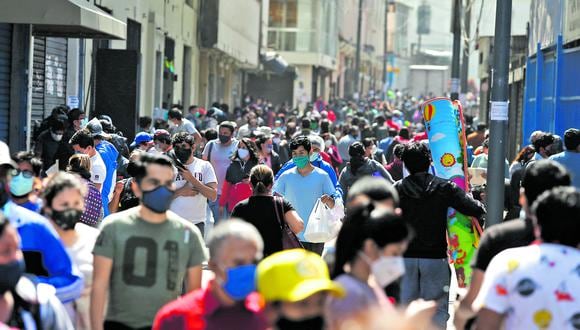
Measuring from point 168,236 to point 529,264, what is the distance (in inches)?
79.4

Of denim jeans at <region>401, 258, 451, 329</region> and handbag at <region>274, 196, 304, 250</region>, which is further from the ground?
handbag at <region>274, 196, 304, 250</region>

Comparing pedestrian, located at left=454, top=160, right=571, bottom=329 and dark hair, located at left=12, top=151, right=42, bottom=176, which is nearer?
pedestrian, located at left=454, top=160, right=571, bottom=329

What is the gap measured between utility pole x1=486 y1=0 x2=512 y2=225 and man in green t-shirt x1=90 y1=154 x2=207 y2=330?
19.3 ft

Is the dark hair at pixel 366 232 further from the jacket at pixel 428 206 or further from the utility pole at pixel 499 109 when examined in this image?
the utility pole at pixel 499 109

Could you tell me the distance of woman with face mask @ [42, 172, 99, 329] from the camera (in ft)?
22.1

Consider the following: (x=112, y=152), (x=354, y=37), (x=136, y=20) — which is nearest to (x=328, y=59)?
(x=354, y=37)

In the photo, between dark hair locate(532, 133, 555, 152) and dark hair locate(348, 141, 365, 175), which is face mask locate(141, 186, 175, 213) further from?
dark hair locate(348, 141, 365, 175)

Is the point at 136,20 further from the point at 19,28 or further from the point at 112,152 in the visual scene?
the point at 112,152

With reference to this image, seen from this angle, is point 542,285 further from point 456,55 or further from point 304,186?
point 456,55

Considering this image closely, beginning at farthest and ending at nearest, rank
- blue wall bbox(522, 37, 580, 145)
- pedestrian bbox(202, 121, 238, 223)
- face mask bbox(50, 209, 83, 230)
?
1. blue wall bbox(522, 37, 580, 145)
2. pedestrian bbox(202, 121, 238, 223)
3. face mask bbox(50, 209, 83, 230)

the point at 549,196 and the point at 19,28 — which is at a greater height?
the point at 19,28

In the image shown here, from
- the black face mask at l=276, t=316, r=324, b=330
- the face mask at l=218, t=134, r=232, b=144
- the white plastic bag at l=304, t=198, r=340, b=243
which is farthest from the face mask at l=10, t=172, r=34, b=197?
the face mask at l=218, t=134, r=232, b=144

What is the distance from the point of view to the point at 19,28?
17922mm

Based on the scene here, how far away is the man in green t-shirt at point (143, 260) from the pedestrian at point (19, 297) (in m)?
0.83
